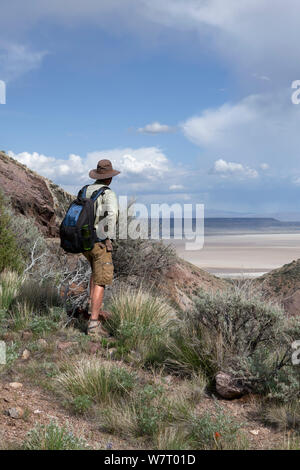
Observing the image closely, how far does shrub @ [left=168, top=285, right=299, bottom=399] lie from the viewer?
5457mm

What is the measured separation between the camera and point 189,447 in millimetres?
4172

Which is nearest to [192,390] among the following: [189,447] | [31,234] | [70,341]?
[189,447]

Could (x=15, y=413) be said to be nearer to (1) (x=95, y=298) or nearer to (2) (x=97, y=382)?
(2) (x=97, y=382)

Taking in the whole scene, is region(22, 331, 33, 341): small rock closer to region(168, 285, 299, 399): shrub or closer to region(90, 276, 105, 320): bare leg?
region(90, 276, 105, 320): bare leg

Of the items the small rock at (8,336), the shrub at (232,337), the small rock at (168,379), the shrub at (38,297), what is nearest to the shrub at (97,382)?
the small rock at (168,379)

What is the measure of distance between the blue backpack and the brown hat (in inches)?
17.0

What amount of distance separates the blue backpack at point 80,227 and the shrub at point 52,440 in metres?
2.68

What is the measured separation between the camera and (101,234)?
6.50 metres

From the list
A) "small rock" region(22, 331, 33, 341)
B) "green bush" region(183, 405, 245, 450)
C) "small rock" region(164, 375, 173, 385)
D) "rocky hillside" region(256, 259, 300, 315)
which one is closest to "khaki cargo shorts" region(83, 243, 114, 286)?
A: "small rock" region(22, 331, 33, 341)

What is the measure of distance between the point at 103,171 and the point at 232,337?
279 cm

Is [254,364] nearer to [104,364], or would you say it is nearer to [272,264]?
[104,364]

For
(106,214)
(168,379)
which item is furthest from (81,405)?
(106,214)

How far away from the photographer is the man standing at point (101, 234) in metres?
6.44

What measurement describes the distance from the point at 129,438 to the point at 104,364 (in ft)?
4.27
